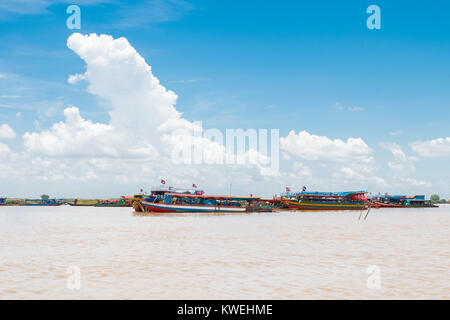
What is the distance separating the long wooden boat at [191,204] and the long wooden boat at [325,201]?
1868 cm

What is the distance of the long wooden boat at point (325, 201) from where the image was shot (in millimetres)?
87438

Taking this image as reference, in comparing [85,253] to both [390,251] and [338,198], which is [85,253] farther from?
[338,198]

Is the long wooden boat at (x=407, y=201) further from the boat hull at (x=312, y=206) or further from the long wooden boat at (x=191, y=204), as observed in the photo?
the long wooden boat at (x=191, y=204)

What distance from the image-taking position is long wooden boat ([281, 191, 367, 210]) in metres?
87.4

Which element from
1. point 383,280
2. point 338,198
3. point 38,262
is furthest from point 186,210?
point 383,280

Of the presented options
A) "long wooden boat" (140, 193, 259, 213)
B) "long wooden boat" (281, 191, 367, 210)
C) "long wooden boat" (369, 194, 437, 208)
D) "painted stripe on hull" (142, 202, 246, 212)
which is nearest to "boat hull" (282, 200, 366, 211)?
"long wooden boat" (281, 191, 367, 210)

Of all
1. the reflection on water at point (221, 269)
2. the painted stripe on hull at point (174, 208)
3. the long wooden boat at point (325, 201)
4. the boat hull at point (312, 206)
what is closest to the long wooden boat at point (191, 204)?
the painted stripe on hull at point (174, 208)

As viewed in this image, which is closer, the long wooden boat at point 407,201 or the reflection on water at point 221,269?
the reflection on water at point 221,269

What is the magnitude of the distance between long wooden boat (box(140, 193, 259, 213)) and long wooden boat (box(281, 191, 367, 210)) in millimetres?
18676

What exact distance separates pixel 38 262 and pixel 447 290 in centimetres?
1722

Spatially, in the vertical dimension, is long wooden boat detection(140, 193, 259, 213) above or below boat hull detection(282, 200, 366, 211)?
above

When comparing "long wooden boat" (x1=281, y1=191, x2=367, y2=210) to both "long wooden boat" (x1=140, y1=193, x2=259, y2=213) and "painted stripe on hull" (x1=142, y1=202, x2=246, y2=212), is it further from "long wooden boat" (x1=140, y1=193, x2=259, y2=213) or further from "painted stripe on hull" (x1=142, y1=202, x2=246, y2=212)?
"painted stripe on hull" (x1=142, y1=202, x2=246, y2=212)

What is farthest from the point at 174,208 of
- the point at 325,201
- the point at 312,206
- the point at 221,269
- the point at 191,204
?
the point at 221,269
